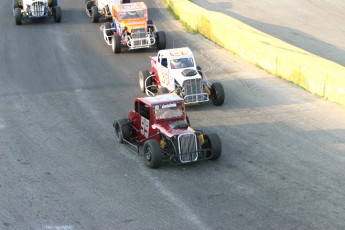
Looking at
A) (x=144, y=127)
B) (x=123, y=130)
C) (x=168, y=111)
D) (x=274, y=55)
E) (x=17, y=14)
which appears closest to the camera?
(x=168, y=111)

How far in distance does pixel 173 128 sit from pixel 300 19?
20860 millimetres

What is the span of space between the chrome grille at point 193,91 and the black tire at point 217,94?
37 centimetres

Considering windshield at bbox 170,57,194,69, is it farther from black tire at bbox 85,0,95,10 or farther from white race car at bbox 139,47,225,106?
black tire at bbox 85,0,95,10

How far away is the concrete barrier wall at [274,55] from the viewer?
2292cm

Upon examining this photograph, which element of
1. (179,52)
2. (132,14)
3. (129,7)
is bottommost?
(179,52)

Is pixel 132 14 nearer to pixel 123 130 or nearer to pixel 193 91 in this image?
pixel 193 91

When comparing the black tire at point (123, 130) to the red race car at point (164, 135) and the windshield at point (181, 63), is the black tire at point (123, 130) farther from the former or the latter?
the windshield at point (181, 63)

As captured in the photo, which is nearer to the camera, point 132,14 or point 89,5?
point 132,14

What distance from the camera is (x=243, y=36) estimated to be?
28234mm

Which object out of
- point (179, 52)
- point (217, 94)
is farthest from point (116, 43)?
point (217, 94)

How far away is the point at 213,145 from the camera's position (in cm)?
1741

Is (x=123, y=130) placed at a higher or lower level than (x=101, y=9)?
lower

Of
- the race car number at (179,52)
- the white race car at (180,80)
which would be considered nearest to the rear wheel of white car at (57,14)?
the white race car at (180,80)

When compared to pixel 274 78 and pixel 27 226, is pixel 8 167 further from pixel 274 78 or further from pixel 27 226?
pixel 274 78
